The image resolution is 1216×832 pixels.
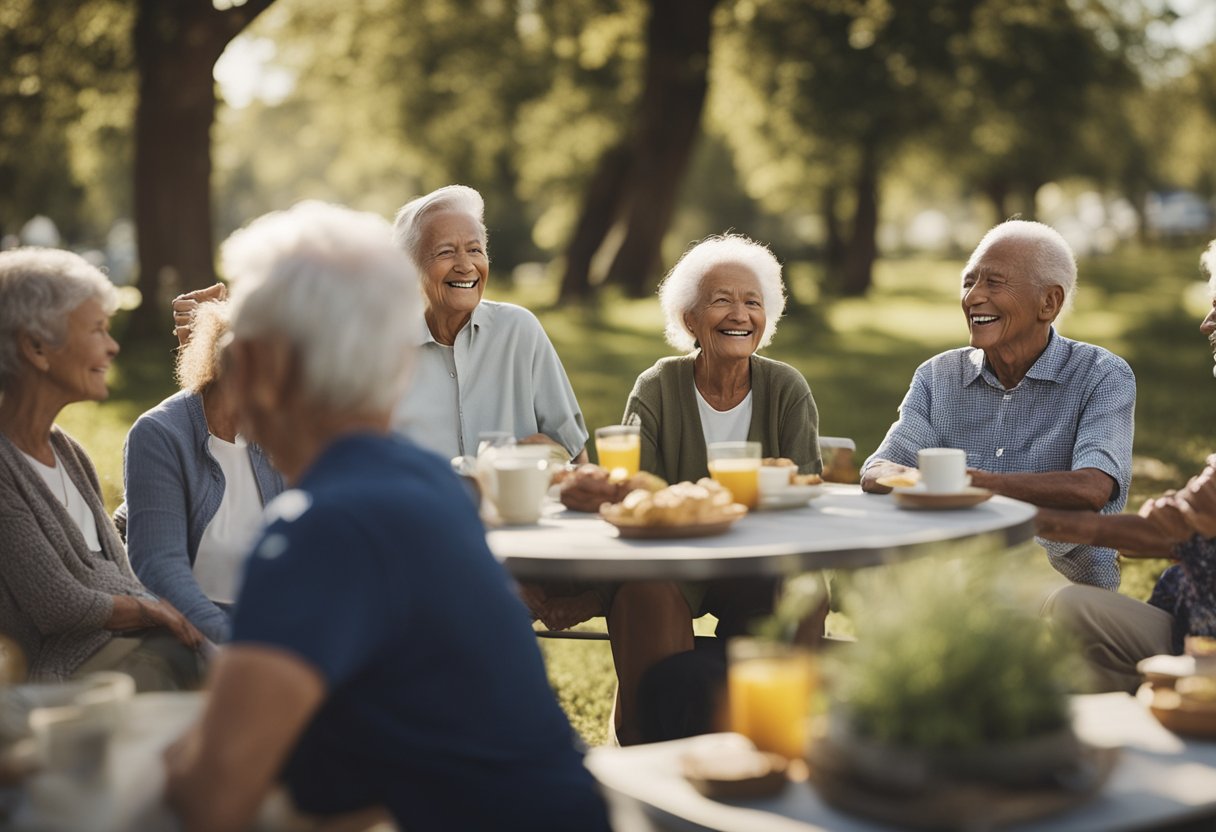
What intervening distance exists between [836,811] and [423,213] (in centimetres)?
351

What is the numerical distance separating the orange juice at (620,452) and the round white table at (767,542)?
279mm

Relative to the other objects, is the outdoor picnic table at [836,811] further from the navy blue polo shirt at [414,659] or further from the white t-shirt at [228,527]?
the white t-shirt at [228,527]

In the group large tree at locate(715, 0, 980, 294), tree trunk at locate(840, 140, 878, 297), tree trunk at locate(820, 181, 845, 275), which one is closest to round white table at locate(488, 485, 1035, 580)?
large tree at locate(715, 0, 980, 294)

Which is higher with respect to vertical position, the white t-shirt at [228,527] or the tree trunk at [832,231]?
the tree trunk at [832,231]

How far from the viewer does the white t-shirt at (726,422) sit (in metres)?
4.92

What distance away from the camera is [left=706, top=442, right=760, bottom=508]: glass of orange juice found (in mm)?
3889

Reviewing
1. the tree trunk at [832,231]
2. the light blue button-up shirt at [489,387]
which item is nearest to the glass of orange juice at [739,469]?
the light blue button-up shirt at [489,387]

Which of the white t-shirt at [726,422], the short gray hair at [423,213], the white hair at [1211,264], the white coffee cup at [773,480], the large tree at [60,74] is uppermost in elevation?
the large tree at [60,74]

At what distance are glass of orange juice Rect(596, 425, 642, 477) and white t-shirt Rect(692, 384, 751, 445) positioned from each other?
29.7 inches

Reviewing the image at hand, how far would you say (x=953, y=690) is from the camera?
2.02m

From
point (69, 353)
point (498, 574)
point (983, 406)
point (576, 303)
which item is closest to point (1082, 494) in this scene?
point (983, 406)

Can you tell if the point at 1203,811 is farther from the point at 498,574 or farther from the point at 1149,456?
the point at 1149,456

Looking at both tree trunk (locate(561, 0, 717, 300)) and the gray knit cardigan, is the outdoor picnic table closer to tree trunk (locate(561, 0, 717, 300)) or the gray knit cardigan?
the gray knit cardigan

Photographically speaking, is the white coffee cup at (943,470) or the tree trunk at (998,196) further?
the tree trunk at (998,196)
